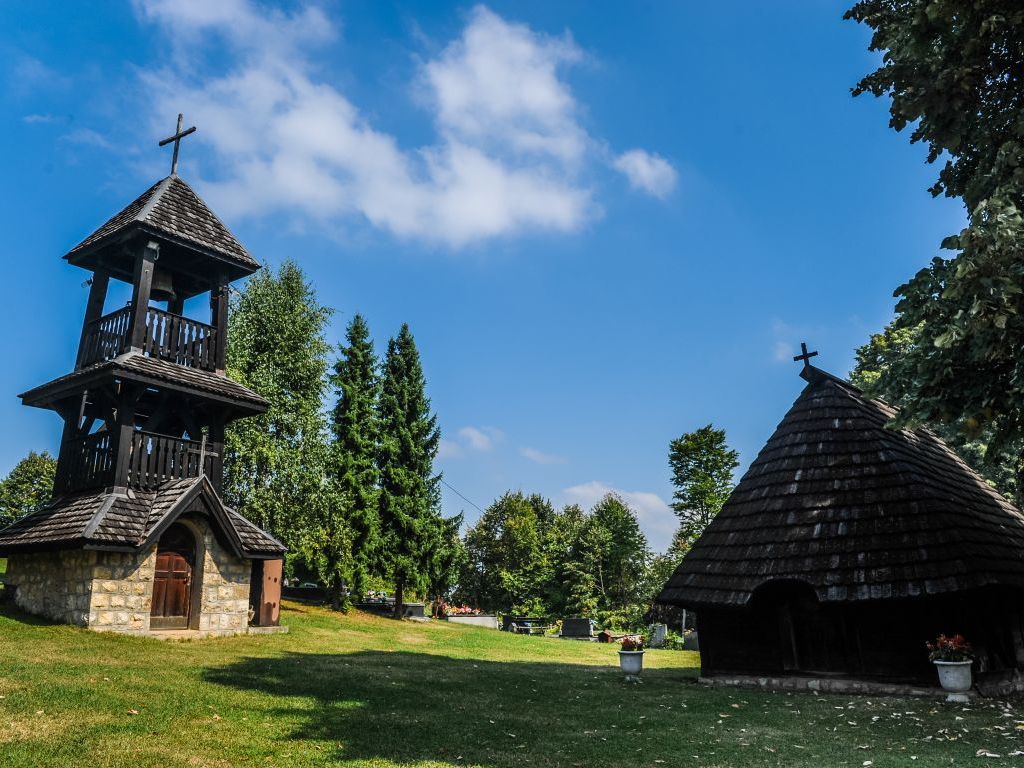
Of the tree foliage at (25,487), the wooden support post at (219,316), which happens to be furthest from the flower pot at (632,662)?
the tree foliage at (25,487)

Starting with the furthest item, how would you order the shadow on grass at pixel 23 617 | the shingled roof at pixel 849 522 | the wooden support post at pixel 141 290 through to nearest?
the wooden support post at pixel 141 290
the shadow on grass at pixel 23 617
the shingled roof at pixel 849 522

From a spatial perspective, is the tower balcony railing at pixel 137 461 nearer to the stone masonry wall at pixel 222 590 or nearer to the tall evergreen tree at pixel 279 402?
the stone masonry wall at pixel 222 590

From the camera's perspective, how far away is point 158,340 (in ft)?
56.0

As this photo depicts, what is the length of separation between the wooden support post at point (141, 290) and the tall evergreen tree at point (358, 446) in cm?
1430

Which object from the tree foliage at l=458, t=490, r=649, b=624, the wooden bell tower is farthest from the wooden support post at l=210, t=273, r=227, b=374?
the tree foliage at l=458, t=490, r=649, b=624

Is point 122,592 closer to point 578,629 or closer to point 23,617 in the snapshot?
point 23,617

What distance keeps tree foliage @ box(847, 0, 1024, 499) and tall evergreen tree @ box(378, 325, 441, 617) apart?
27.1 metres

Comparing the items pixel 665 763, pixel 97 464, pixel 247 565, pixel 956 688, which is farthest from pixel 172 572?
pixel 956 688

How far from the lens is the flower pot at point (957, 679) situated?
1096 centimetres

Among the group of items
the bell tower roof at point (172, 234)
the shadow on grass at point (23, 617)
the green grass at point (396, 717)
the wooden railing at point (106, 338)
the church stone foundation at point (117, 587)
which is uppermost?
the bell tower roof at point (172, 234)

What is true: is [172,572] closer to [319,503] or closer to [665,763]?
[319,503]

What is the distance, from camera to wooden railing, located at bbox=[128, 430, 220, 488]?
16.0 m

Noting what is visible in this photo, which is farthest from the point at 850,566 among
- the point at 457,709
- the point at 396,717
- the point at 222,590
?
the point at 222,590

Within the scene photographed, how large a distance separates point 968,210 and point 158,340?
55.8 ft
